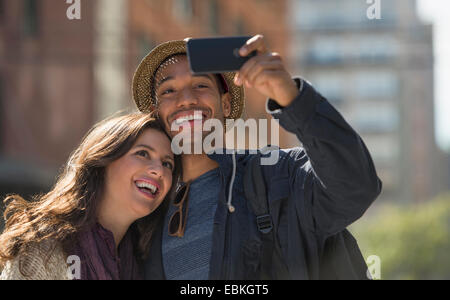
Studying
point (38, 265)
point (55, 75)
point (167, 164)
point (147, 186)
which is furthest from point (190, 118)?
point (55, 75)

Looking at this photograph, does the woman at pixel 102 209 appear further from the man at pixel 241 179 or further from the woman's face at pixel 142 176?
the man at pixel 241 179

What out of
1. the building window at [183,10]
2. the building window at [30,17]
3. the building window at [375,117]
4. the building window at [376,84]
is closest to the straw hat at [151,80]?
the building window at [30,17]

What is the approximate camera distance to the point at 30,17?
20.2 m

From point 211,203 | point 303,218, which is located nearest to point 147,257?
point 211,203

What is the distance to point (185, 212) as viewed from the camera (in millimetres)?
3680

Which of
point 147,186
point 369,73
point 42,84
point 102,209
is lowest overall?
point 102,209

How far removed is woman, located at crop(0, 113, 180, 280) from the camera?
350cm

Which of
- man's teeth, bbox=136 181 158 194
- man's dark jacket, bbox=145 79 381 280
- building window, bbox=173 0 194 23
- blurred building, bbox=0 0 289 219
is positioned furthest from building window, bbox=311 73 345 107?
man's dark jacket, bbox=145 79 381 280

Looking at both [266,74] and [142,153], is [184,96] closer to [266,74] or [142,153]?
[142,153]

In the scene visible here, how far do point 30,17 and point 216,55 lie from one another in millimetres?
18520

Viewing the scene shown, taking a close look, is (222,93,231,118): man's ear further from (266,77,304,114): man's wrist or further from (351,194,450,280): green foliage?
(351,194,450,280): green foliage

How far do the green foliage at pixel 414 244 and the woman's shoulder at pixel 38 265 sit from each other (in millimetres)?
14326

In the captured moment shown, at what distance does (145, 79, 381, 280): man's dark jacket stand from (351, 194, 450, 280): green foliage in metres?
14.1
